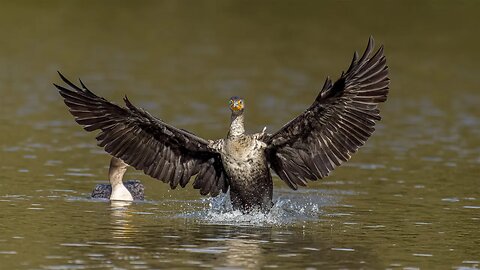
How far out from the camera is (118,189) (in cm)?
1930

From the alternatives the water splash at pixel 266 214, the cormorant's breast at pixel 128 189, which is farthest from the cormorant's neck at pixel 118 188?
the water splash at pixel 266 214

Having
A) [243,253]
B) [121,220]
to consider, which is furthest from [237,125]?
[243,253]

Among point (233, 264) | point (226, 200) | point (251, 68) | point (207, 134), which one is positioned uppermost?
point (251, 68)

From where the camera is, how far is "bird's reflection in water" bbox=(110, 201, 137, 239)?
15.9 meters

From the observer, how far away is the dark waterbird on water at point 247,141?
16625mm

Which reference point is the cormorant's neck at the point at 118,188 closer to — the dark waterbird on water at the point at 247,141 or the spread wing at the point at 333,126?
the dark waterbird on water at the point at 247,141

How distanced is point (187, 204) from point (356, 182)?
3555 mm

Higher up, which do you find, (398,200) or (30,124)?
(30,124)

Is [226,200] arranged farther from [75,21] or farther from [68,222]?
[75,21]

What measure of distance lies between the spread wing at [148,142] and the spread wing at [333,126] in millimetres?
943

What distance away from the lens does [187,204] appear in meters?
19.1

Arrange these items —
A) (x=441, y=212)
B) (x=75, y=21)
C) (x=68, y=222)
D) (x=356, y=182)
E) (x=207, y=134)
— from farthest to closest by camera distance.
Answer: (x=75, y=21)
(x=207, y=134)
(x=356, y=182)
(x=441, y=212)
(x=68, y=222)

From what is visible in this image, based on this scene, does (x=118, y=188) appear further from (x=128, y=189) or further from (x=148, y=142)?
(x=148, y=142)

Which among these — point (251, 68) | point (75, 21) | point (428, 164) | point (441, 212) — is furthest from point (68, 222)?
point (75, 21)
